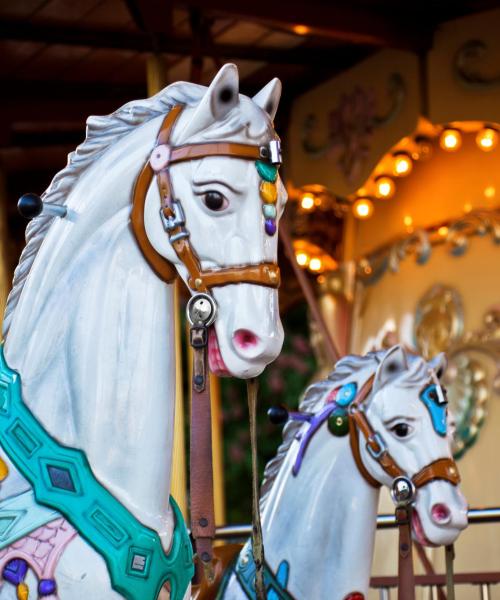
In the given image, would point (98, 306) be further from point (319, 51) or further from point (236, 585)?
point (319, 51)

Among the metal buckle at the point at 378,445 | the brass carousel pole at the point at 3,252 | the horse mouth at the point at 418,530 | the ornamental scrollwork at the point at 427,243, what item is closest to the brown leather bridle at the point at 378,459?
the metal buckle at the point at 378,445

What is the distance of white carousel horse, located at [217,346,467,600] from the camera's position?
3.44m

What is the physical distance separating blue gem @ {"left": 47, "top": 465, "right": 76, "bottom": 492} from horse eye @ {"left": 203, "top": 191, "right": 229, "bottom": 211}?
0.52m

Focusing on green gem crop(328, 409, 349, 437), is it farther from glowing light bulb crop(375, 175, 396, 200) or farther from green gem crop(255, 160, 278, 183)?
glowing light bulb crop(375, 175, 396, 200)

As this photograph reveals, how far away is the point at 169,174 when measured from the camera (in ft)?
7.32

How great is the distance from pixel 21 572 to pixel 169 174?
73 centimetres

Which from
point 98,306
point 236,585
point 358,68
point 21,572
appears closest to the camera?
point 21,572

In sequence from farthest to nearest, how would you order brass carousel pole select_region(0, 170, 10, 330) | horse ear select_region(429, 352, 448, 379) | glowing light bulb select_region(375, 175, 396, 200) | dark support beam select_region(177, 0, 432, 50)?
glowing light bulb select_region(375, 175, 396, 200) < brass carousel pole select_region(0, 170, 10, 330) < dark support beam select_region(177, 0, 432, 50) < horse ear select_region(429, 352, 448, 379)

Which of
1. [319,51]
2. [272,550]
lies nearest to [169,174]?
[272,550]

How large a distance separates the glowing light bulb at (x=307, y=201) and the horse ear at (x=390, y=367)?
336cm

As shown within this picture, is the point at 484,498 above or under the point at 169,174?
under

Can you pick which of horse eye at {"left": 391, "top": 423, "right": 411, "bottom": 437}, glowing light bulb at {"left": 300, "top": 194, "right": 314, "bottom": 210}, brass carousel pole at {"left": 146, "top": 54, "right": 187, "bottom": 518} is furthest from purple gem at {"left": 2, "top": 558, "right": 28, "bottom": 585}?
glowing light bulb at {"left": 300, "top": 194, "right": 314, "bottom": 210}

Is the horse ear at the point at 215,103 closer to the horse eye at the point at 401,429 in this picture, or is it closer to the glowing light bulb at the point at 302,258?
the horse eye at the point at 401,429

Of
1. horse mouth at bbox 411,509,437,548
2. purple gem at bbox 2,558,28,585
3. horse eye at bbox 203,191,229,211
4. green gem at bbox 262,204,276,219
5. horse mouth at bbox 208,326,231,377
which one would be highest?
horse eye at bbox 203,191,229,211
